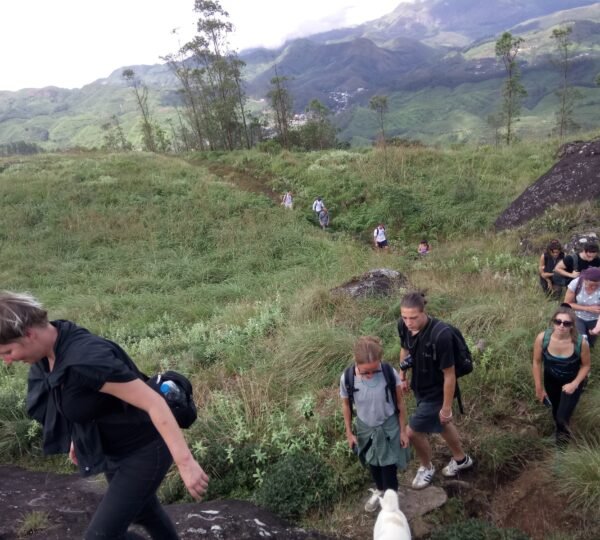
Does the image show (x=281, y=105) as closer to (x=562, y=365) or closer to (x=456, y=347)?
(x=562, y=365)

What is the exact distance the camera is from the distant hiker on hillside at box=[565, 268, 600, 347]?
14.0 feet

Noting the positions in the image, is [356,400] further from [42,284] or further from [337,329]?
[42,284]

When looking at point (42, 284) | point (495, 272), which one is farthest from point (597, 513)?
point (42, 284)

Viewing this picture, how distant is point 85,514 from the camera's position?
356 cm

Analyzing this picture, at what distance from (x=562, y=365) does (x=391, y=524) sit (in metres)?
2.05

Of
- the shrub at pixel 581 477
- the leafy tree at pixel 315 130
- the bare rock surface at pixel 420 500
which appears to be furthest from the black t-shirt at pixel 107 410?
the leafy tree at pixel 315 130

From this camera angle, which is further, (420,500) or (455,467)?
(455,467)

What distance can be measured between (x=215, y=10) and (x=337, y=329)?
1302 inches

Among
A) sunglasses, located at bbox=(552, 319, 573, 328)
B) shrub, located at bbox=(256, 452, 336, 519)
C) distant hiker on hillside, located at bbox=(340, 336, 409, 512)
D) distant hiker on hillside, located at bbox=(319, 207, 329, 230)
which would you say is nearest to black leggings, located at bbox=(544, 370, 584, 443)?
sunglasses, located at bbox=(552, 319, 573, 328)

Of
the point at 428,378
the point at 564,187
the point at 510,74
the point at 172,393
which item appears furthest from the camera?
the point at 510,74

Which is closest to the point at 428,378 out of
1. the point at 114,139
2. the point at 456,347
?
the point at 456,347

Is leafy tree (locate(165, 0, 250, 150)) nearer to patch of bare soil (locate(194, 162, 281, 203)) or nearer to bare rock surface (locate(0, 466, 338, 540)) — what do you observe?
patch of bare soil (locate(194, 162, 281, 203))

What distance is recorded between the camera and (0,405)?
5191mm

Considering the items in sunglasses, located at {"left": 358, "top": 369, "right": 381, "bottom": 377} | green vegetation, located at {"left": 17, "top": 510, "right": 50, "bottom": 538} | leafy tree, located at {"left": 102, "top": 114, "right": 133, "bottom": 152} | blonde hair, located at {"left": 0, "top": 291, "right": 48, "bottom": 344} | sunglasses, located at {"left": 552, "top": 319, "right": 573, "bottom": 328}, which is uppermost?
leafy tree, located at {"left": 102, "top": 114, "right": 133, "bottom": 152}
